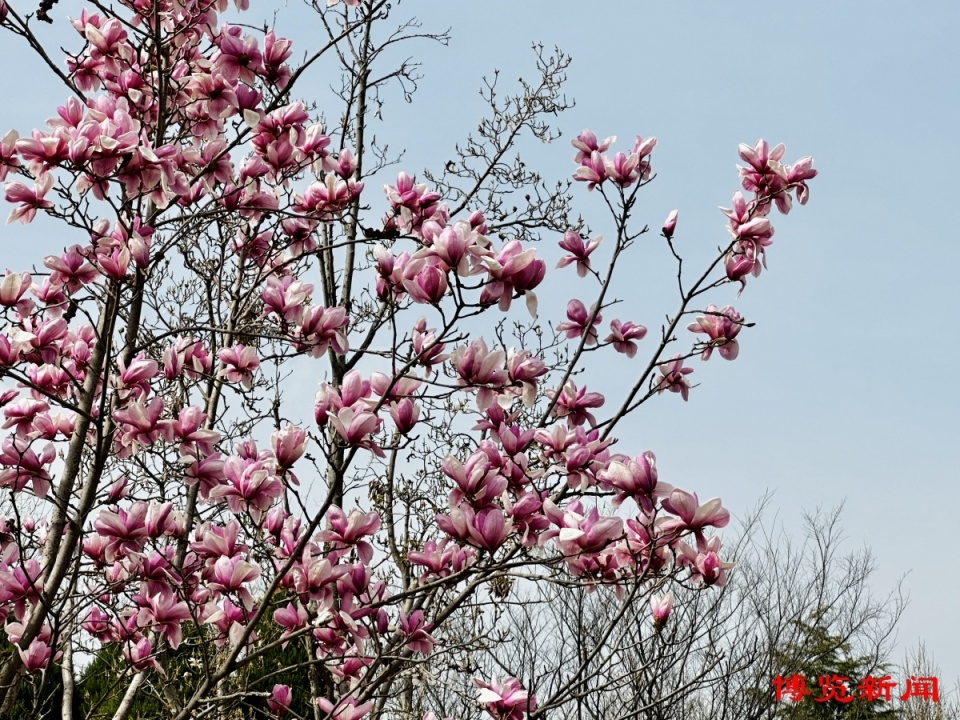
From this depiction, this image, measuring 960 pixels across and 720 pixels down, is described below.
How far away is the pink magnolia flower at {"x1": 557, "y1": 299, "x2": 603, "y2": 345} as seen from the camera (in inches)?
111

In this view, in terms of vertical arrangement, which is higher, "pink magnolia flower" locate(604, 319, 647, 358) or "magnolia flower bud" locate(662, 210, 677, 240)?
"magnolia flower bud" locate(662, 210, 677, 240)

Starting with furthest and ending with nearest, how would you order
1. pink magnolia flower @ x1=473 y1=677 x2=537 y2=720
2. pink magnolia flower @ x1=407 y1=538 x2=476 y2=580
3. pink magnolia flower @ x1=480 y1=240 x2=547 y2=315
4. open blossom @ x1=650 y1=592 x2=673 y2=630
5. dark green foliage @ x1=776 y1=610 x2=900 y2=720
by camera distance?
dark green foliage @ x1=776 y1=610 x2=900 y2=720 < open blossom @ x1=650 y1=592 x2=673 y2=630 < pink magnolia flower @ x1=407 y1=538 x2=476 y2=580 < pink magnolia flower @ x1=473 y1=677 x2=537 y2=720 < pink magnolia flower @ x1=480 y1=240 x2=547 y2=315

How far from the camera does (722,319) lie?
2750 millimetres

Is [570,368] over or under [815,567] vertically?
under

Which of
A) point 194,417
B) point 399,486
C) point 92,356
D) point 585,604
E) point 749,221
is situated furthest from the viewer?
point 585,604

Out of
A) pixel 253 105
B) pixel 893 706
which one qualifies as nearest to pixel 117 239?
pixel 253 105

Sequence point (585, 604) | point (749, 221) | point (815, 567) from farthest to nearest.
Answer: point (815, 567)
point (585, 604)
point (749, 221)

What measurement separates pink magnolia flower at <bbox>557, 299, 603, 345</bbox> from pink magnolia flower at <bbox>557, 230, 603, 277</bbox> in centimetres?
13

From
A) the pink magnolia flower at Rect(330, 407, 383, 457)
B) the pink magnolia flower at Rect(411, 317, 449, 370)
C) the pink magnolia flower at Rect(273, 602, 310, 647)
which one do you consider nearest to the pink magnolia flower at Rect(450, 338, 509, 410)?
the pink magnolia flower at Rect(411, 317, 449, 370)

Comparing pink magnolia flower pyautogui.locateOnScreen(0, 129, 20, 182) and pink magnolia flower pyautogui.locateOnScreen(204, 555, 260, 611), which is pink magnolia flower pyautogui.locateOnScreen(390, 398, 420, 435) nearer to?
pink magnolia flower pyautogui.locateOnScreen(204, 555, 260, 611)

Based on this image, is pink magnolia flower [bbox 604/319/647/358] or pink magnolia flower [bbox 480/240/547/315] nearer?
pink magnolia flower [bbox 480/240/547/315]

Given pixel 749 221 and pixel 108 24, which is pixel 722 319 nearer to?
pixel 749 221

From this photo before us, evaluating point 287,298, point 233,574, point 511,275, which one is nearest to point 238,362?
point 287,298

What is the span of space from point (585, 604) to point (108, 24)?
25.3ft
